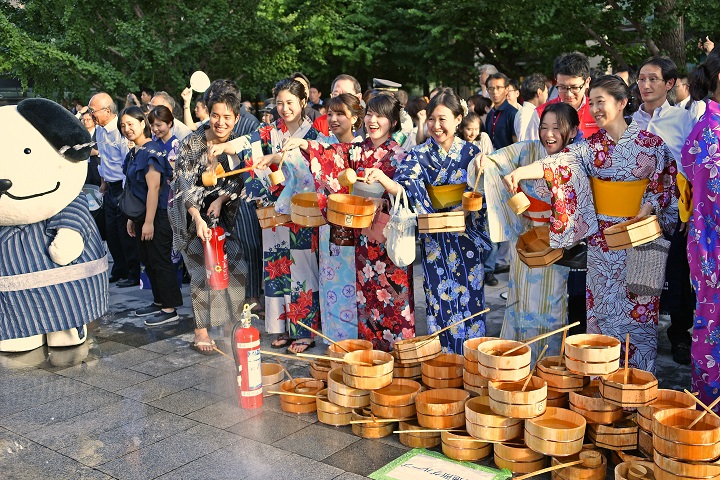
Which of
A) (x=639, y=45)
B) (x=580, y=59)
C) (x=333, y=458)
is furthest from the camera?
(x=639, y=45)

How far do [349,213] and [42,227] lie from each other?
2.57m

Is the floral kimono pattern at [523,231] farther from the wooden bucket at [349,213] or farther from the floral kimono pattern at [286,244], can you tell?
the floral kimono pattern at [286,244]

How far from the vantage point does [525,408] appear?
11.9ft

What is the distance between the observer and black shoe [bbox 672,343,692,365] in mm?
5148

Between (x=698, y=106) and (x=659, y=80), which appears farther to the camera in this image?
(x=659, y=80)

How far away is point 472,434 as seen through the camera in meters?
3.75

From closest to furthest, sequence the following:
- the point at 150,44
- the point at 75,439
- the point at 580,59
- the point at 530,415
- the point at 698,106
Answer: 1. the point at 530,415
2. the point at 75,439
3. the point at 698,106
4. the point at 580,59
5. the point at 150,44

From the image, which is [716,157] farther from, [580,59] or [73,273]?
[73,273]

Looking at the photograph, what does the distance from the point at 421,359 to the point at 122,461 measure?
1.69m

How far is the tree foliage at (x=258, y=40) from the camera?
15.3m

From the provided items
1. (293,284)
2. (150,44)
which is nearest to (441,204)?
(293,284)

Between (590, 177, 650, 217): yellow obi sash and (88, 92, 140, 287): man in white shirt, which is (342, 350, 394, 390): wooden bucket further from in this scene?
(88, 92, 140, 287): man in white shirt

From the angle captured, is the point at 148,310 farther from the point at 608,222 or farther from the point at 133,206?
the point at 608,222

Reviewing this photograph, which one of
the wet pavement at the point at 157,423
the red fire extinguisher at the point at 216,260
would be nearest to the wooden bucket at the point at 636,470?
the wet pavement at the point at 157,423
